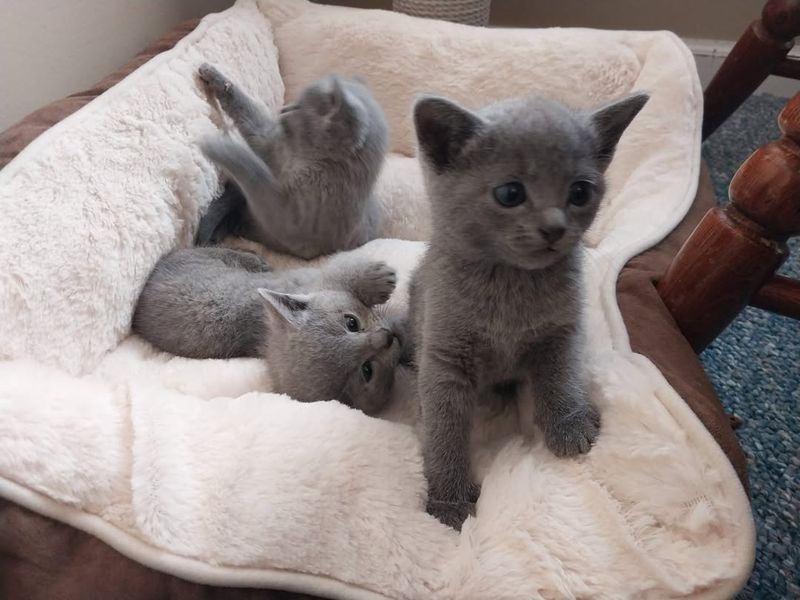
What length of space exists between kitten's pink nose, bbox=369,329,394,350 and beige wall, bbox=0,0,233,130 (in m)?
0.99

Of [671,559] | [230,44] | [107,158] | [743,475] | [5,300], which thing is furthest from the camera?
[230,44]

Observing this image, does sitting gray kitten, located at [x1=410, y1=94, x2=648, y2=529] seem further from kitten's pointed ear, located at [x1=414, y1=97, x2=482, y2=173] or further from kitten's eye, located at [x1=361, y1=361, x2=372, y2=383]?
kitten's eye, located at [x1=361, y1=361, x2=372, y2=383]

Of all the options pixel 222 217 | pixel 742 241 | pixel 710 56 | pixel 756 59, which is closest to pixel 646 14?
pixel 710 56

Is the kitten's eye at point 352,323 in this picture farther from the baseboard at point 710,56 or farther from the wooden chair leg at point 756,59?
the baseboard at point 710,56

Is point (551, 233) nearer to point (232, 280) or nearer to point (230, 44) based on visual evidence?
point (232, 280)

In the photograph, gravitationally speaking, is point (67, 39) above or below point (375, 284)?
above

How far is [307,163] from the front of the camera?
1338 mm

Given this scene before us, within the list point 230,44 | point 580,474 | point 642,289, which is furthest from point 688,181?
point 230,44

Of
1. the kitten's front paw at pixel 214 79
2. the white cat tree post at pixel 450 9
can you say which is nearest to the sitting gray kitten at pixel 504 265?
the kitten's front paw at pixel 214 79

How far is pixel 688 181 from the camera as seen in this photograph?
133 centimetres

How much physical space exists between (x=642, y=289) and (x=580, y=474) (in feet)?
1.12

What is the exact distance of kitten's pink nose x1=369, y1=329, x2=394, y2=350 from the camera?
1034 millimetres

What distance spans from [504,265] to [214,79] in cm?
91

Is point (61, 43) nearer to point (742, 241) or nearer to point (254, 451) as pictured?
point (254, 451)
